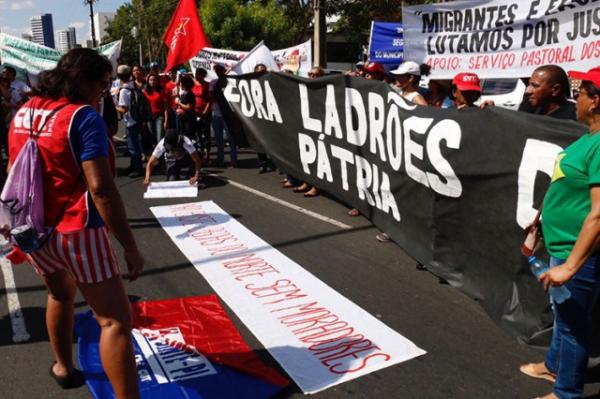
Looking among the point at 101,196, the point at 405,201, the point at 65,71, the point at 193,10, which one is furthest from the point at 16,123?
the point at 193,10

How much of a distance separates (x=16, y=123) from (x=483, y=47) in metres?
4.65

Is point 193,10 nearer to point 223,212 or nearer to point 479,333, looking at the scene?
point 223,212

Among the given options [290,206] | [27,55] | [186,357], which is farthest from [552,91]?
[27,55]

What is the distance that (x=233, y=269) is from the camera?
15.8 ft

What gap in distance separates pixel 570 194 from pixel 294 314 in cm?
209

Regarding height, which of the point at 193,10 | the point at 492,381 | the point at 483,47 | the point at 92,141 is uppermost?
the point at 193,10

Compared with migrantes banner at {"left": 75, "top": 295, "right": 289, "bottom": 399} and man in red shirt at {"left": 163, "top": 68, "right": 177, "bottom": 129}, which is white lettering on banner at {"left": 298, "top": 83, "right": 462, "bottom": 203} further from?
man in red shirt at {"left": 163, "top": 68, "right": 177, "bottom": 129}

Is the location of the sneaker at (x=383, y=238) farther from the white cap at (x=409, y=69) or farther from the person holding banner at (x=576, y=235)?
the person holding banner at (x=576, y=235)

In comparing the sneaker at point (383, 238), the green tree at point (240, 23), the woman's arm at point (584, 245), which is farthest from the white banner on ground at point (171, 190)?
the green tree at point (240, 23)

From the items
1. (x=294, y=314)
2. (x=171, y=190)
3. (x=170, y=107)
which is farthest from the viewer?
(x=170, y=107)

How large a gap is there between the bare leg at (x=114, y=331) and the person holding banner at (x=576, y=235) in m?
1.96

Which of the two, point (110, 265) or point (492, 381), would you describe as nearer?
point (110, 265)

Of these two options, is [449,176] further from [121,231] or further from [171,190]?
[171,190]

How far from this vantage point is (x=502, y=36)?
5.43 meters
